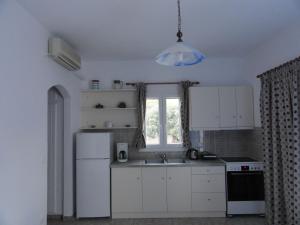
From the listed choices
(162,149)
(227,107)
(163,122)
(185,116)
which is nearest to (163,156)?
(162,149)

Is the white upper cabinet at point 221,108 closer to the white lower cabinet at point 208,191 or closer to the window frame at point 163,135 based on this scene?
the window frame at point 163,135

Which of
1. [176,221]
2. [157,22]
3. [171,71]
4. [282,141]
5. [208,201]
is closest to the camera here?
[157,22]

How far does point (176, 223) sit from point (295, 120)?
87.6 inches

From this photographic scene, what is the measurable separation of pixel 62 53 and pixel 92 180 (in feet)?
6.53

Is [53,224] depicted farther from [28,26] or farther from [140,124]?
[28,26]

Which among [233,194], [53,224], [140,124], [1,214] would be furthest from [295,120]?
[53,224]

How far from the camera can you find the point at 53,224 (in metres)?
3.59

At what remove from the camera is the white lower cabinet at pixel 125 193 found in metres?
3.70

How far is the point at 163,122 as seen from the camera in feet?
14.3

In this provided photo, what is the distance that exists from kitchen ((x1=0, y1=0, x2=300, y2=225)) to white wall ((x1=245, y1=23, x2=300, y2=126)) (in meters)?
0.02

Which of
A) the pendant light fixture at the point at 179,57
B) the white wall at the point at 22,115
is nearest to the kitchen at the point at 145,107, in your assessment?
the white wall at the point at 22,115

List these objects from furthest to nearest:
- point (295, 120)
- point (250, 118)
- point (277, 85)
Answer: point (250, 118) < point (277, 85) < point (295, 120)

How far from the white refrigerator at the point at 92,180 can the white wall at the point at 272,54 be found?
2690 mm

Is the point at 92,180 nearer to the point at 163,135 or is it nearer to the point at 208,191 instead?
the point at 163,135
